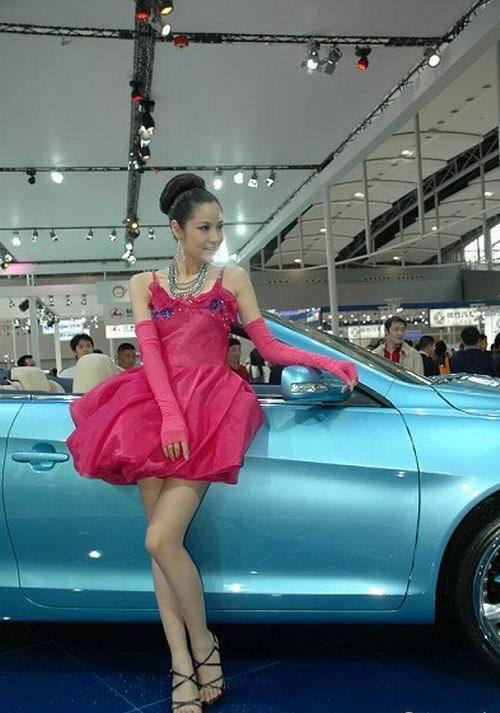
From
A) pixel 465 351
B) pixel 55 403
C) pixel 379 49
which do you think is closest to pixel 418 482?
pixel 55 403

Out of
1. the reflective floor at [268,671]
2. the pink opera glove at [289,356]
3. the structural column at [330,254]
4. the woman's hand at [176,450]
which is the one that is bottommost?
the reflective floor at [268,671]

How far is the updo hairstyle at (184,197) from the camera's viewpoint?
207 centimetres

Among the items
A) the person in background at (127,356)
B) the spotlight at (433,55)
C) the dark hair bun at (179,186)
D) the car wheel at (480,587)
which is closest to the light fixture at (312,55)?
the spotlight at (433,55)

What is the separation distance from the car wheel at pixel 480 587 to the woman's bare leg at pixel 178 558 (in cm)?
76

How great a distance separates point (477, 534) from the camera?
80.4 inches

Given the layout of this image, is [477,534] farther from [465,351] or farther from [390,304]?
[390,304]

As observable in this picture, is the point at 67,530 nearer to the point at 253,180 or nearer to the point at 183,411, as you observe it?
the point at 183,411

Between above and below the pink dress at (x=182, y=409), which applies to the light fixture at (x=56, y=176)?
above

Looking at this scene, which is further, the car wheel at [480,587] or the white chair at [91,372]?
the white chair at [91,372]

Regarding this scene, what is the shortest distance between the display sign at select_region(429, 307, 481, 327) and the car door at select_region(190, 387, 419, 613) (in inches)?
746

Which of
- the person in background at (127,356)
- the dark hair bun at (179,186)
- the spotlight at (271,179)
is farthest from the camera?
the spotlight at (271,179)

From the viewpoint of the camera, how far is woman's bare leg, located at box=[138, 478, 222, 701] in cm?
192

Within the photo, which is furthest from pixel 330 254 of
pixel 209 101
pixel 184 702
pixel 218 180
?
pixel 184 702

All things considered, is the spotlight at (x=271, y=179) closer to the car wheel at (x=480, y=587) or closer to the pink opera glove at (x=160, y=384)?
the pink opera glove at (x=160, y=384)
